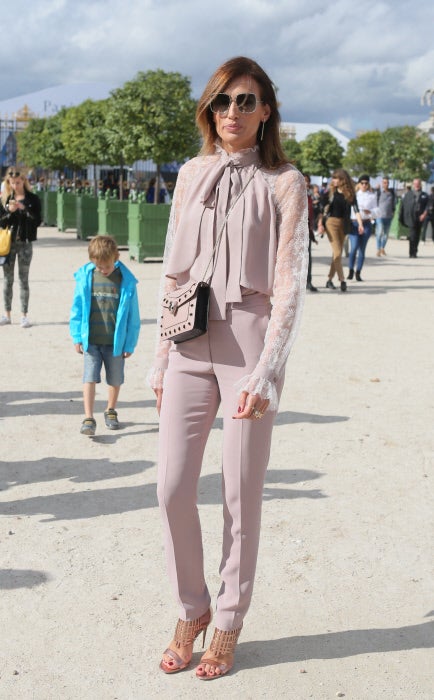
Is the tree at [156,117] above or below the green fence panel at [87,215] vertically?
above

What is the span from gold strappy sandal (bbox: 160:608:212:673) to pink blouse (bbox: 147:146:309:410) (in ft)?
2.85

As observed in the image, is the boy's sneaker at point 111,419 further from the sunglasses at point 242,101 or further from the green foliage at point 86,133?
the green foliage at point 86,133

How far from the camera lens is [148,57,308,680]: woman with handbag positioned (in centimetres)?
303

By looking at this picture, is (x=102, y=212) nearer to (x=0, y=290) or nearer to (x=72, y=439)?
(x=0, y=290)

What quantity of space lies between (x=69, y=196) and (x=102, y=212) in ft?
22.1

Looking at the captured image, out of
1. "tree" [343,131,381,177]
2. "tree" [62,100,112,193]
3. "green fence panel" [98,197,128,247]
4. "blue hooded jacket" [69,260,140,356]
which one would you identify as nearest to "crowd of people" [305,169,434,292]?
"green fence panel" [98,197,128,247]

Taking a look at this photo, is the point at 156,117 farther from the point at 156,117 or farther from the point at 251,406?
the point at 251,406

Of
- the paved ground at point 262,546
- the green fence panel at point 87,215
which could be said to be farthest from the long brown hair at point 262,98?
the green fence panel at point 87,215

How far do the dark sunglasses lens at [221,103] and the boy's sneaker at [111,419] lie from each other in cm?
370

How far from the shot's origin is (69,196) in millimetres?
28219

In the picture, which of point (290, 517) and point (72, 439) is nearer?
point (290, 517)

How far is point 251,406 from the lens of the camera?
2951mm

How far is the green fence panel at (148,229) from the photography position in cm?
1950

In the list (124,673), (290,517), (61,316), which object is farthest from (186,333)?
(61,316)
